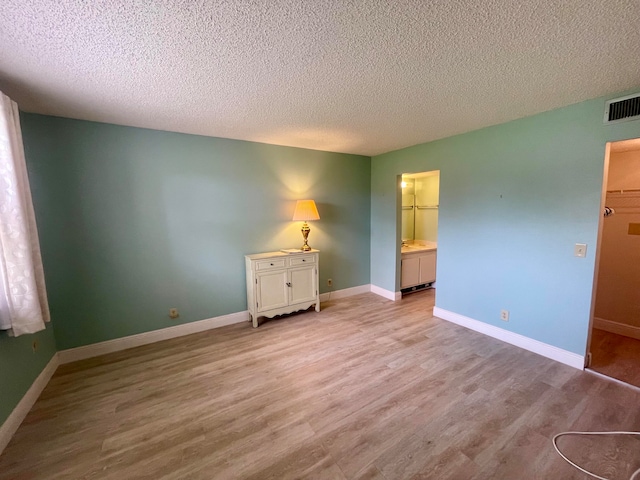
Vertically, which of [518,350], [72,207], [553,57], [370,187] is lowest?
[518,350]

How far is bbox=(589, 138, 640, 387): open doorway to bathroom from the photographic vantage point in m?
2.82

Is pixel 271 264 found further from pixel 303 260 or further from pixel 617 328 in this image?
pixel 617 328

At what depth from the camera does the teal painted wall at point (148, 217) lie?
249 cm

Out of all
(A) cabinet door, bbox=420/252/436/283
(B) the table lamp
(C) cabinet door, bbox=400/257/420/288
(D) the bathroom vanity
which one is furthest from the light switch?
(B) the table lamp

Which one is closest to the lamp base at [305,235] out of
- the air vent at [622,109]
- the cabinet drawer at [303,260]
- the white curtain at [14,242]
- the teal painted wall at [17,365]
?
the cabinet drawer at [303,260]

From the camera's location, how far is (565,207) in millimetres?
2365

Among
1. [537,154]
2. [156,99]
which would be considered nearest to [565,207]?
[537,154]

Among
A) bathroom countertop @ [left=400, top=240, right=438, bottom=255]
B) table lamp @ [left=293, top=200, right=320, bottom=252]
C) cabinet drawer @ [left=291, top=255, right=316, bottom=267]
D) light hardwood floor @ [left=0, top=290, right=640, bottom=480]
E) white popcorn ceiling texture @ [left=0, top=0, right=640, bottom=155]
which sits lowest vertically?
light hardwood floor @ [left=0, top=290, right=640, bottom=480]

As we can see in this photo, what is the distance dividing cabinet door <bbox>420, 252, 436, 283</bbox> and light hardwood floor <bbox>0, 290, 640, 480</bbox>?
72.6 inches

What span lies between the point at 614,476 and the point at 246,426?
2167 millimetres

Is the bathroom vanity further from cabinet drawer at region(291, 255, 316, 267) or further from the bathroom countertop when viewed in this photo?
cabinet drawer at region(291, 255, 316, 267)

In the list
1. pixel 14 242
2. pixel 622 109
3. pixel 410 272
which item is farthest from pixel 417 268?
pixel 14 242

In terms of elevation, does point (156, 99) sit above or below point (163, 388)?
above

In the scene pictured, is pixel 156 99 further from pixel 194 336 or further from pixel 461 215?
pixel 461 215
